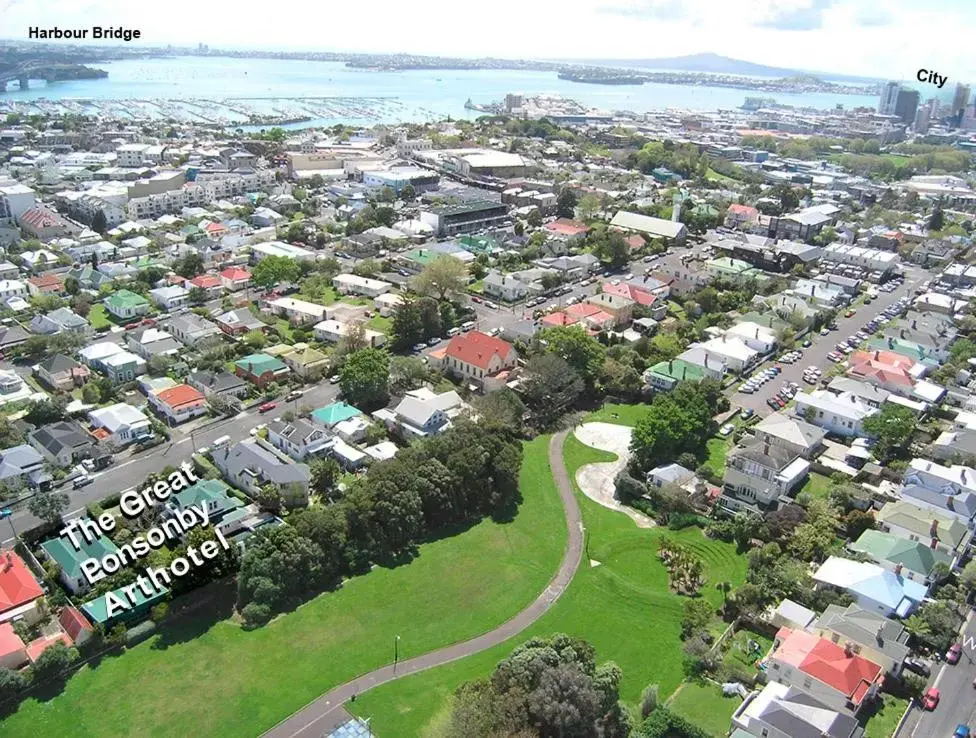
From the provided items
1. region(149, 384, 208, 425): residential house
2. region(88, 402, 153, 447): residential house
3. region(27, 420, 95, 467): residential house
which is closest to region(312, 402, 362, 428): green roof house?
region(149, 384, 208, 425): residential house

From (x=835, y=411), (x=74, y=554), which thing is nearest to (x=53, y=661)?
(x=74, y=554)

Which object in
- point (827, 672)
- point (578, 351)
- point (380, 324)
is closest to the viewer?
point (827, 672)

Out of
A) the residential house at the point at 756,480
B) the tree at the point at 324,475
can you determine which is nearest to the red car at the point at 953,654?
the residential house at the point at 756,480

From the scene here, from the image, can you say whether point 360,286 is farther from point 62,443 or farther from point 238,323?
point 62,443

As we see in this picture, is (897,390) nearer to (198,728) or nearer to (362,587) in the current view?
(362,587)

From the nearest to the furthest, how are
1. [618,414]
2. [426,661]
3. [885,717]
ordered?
[885,717] < [426,661] < [618,414]
